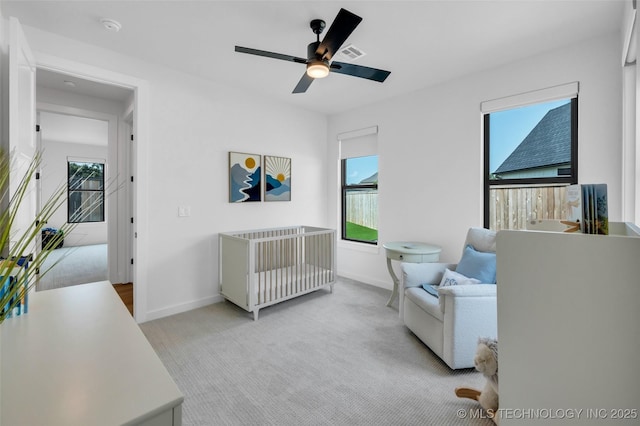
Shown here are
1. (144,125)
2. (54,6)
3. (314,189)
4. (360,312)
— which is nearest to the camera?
(54,6)

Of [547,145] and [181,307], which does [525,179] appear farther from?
[181,307]

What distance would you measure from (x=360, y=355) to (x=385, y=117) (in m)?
2.91

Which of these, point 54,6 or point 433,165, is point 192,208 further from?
point 433,165

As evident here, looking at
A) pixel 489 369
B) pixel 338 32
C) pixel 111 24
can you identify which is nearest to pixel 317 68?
pixel 338 32

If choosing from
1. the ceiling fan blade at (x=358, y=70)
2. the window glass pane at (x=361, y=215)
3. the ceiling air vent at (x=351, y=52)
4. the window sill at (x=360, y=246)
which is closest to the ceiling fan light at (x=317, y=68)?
the ceiling fan blade at (x=358, y=70)

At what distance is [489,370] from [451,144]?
2.42 m

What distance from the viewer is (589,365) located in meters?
0.98

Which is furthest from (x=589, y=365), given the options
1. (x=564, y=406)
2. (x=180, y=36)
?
(x=180, y=36)

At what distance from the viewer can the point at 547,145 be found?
276 cm

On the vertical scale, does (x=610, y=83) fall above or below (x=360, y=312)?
above

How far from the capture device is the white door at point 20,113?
165 centimetres

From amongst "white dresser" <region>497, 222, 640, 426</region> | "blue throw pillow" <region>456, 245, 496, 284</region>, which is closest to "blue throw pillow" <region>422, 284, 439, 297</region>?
"blue throw pillow" <region>456, 245, 496, 284</region>

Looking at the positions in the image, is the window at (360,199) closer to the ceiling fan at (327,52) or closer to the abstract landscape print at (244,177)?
the abstract landscape print at (244,177)

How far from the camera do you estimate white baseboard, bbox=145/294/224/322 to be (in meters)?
2.92
